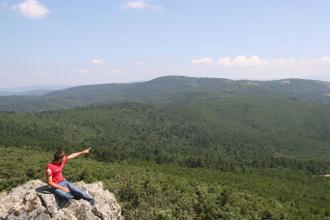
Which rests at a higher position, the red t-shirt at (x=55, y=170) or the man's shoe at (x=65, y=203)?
the red t-shirt at (x=55, y=170)

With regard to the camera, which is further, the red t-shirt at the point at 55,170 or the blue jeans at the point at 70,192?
the blue jeans at the point at 70,192

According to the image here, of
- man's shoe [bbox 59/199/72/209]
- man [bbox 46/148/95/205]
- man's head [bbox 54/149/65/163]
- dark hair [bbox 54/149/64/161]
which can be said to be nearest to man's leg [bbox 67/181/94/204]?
man [bbox 46/148/95/205]

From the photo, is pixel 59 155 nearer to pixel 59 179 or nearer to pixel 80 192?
pixel 59 179

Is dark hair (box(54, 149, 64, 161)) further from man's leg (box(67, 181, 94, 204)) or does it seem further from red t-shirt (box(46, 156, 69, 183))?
man's leg (box(67, 181, 94, 204))

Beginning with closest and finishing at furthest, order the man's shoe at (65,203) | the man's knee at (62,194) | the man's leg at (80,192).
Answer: the man's knee at (62,194) < the man's shoe at (65,203) < the man's leg at (80,192)

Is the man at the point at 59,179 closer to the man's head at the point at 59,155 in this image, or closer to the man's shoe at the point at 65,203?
the man's head at the point at 59,155

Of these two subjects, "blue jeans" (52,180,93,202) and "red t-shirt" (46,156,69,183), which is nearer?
"red t-shirt" (46,156,69,183)

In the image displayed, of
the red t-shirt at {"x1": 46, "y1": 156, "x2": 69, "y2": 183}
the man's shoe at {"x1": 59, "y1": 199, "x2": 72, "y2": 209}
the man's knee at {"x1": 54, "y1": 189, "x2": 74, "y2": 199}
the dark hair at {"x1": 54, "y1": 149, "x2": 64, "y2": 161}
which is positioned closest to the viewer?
the dark hair at {"x1": 54, "y1": 149, "x2": 64, "y2": 161}

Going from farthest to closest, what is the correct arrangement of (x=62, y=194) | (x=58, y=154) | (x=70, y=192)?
1. (x=70, y=192)
2. (x=62, y=194)
3. (x=58, y=154)

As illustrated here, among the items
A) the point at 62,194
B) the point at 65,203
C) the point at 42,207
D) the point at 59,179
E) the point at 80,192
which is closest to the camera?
the point at 42,207

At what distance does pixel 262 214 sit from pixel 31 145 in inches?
5708

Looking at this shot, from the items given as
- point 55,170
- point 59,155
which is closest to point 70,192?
point 55,170

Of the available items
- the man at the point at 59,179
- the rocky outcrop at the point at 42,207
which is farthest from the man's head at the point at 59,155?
the rocky outcrop at the point at 42,207

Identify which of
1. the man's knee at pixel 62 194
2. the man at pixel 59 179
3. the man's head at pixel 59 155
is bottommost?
the man's knee at pixel 62 194
